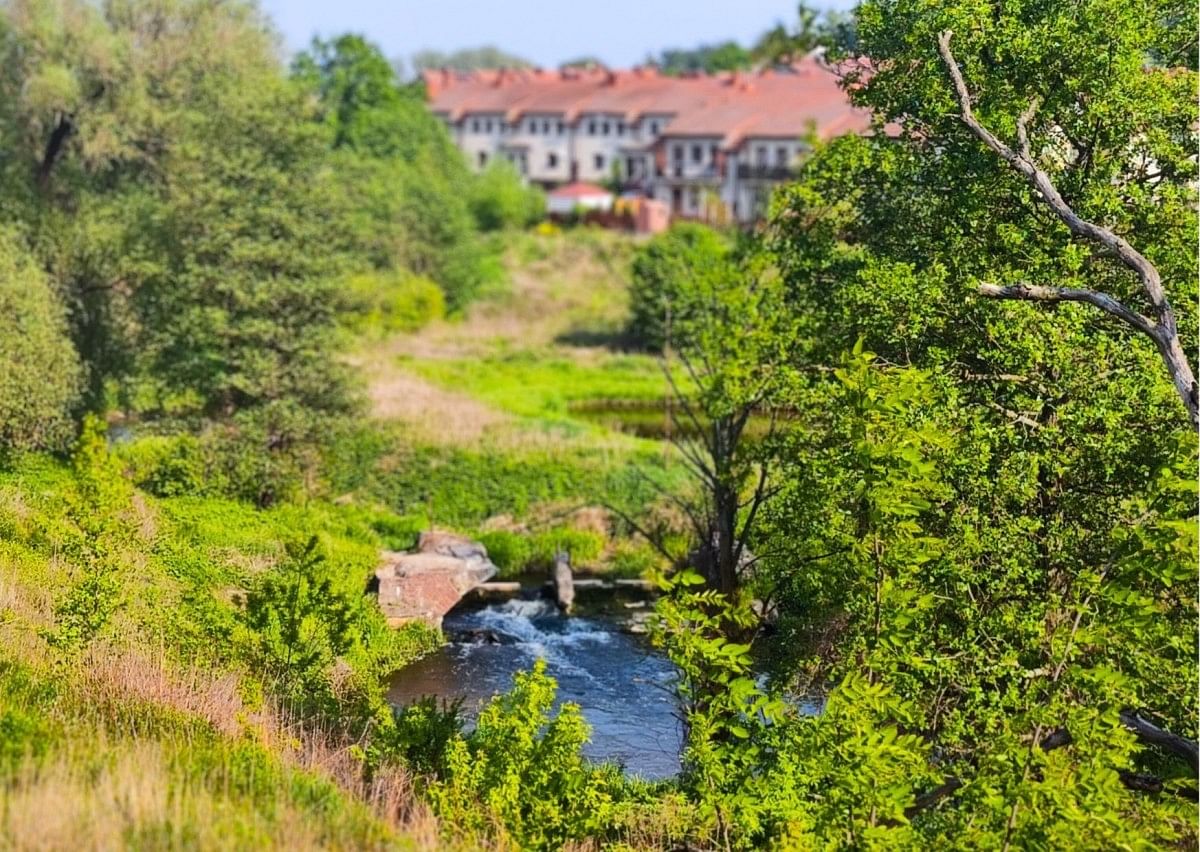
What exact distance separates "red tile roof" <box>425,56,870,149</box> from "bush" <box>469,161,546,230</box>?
10.1 m

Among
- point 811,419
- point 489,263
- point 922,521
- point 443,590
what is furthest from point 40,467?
point 489,263

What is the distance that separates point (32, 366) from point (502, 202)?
52184 mm

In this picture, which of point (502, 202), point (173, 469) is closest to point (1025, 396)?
point (173, 469)

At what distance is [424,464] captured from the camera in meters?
31.4

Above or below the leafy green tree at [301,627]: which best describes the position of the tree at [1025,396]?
above

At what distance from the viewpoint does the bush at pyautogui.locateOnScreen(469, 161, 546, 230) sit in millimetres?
76562

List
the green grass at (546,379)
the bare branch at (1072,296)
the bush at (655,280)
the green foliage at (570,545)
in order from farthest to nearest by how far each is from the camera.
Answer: the bush at (655,280) < the green grass at (546,379) < the green foliage at (570,545) < the bare branch at (1072,296)

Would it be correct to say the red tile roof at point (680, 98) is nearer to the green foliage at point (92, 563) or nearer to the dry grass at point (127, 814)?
the green foliage at point (92, 563)

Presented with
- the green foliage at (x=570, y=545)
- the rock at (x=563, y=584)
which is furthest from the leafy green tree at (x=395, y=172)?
the rock at (x=563, y=584)

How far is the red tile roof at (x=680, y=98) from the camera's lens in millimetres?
78312

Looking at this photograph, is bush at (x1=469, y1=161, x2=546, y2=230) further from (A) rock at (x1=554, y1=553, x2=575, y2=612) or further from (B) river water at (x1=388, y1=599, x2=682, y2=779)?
(B) river water at (x1=388, y1=599, x2=682, y2=779)

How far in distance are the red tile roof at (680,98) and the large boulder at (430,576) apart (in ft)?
157

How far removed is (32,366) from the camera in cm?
2588

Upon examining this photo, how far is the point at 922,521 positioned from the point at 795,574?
2184 mm
